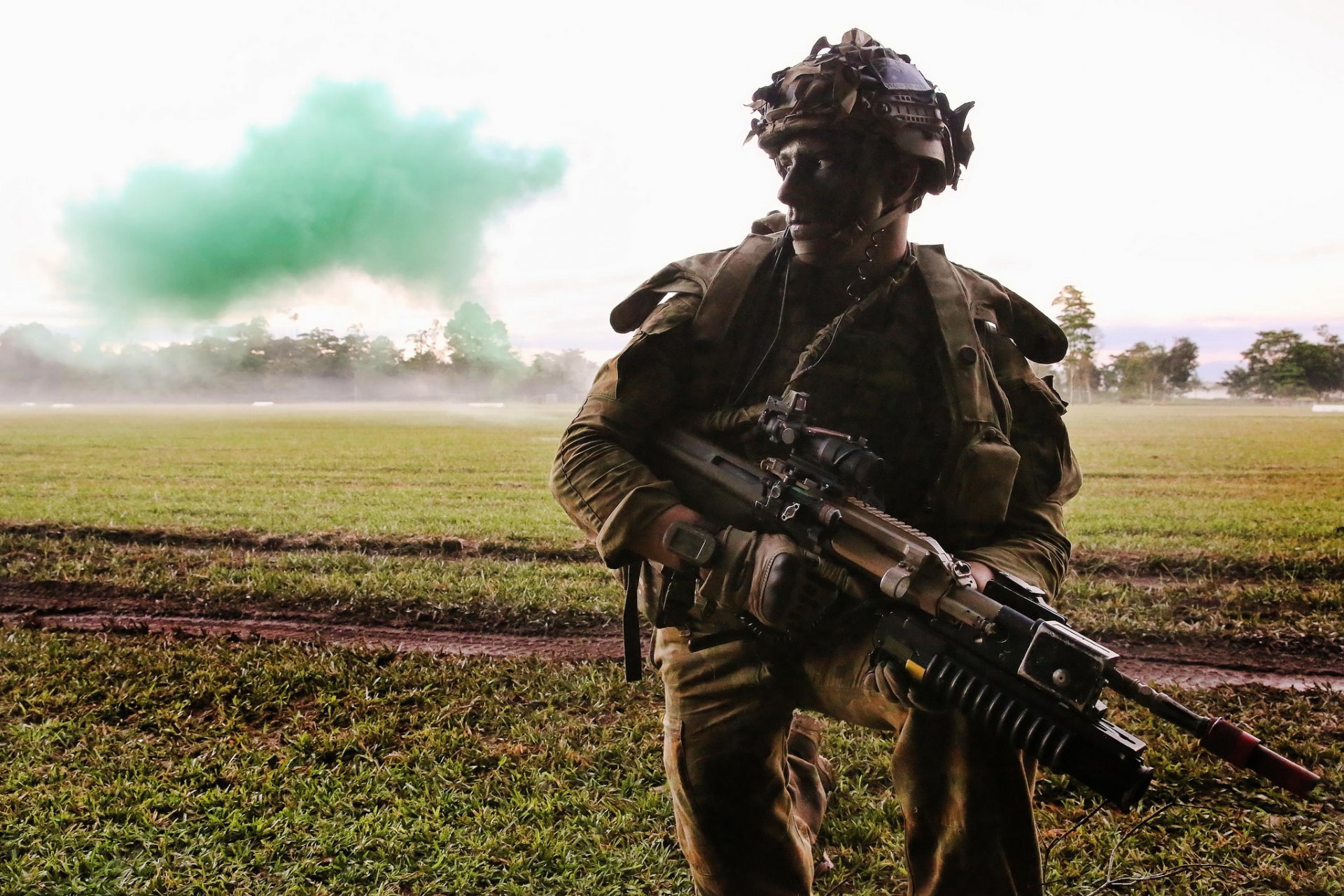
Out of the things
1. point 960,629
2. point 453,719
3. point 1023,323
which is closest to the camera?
point 960,629

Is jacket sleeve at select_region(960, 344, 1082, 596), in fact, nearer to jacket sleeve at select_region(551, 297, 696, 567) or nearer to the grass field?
jacket sleeve at select_region(551, 297, 696, 567)

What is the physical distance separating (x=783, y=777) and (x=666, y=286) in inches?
51.3

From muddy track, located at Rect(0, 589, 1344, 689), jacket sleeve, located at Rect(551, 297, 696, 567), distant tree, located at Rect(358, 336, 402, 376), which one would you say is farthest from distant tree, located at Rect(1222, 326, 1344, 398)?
distant tree, located at Rect(358, 336, 402, 376)

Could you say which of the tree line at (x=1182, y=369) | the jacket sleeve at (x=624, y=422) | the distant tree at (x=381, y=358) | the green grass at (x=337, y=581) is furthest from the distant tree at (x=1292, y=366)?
the distant tree at (x=381, y=358)

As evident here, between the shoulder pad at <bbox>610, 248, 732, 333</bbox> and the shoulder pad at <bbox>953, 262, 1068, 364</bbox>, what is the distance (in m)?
0.65

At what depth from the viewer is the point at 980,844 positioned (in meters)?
1.73

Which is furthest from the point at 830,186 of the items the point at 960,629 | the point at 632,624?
the point at 632,624

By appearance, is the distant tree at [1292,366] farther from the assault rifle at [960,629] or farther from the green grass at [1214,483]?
the assault rifle at [960,629]

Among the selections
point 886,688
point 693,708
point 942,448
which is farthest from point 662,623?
point 942,448

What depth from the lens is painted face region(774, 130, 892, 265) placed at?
1.90 meters

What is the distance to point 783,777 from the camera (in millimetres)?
2178

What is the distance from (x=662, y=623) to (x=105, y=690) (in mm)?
3773

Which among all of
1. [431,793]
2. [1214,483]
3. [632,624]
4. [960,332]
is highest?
[960,332]

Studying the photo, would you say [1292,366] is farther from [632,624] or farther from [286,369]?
[286,369]
